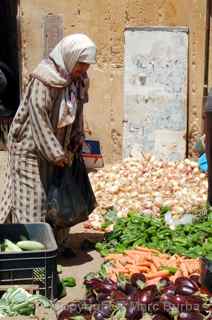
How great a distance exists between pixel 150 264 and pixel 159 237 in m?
0.70

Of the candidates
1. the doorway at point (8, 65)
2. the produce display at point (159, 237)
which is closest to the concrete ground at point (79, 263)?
the produce display at point (159, 237)

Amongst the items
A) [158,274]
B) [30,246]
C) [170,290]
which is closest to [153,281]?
[158,274]

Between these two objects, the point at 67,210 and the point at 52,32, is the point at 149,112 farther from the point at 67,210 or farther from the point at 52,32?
the point at 67,210

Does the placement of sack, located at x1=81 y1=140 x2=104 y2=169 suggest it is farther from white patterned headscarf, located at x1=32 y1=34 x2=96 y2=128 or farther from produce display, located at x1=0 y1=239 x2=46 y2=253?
produce display, located at x1=0 y1=239 x2=46 y2=253

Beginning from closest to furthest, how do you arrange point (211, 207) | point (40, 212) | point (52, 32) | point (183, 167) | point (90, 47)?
point (90, 47), point (40, 212), point (211, 207), point (183, 167), point (52, 32)

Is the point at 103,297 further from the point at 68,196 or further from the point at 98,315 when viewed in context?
the point at 68,196

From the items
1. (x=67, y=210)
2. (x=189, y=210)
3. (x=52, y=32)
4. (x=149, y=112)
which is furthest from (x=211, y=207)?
(x=52, y=32)

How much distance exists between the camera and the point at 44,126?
20.5ft

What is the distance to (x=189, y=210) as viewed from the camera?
7887 mm

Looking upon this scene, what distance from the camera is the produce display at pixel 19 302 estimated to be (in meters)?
4.94

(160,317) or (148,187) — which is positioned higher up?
(148,187)

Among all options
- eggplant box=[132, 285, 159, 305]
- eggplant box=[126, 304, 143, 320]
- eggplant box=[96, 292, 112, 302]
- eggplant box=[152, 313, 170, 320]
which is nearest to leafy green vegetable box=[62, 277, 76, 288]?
eggplant box=[96, 292, 112, 302]

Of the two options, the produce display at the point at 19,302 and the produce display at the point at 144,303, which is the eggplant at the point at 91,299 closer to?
the produce display at the point at 144,303

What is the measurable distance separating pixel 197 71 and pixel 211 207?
9.49 feet
